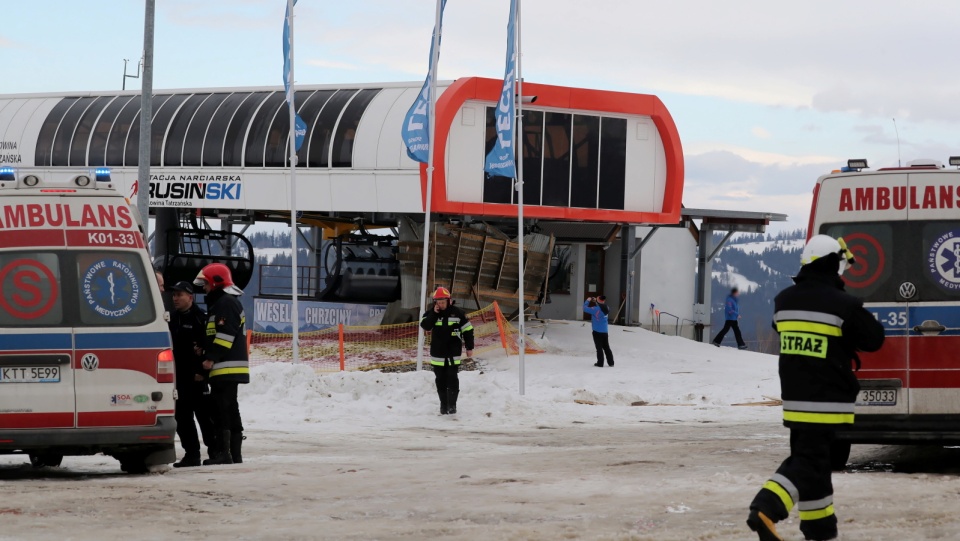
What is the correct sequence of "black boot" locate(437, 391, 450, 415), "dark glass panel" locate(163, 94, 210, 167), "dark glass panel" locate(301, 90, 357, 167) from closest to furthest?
1. "black boot" locate(437, 391, 450, 415)
2. "dark glass panel" locate(301, 90, 357, 167)
3. "dark glass panel" locate(163, 94, 210, 167)

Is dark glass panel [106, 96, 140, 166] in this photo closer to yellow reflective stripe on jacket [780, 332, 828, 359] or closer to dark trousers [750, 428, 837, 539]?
yellow reflective stripe on jacket [780, 332, 828, 359]

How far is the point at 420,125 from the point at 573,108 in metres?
10.7

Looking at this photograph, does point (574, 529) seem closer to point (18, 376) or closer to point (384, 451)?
point (18, 376)

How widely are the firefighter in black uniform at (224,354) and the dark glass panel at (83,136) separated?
93.2 feet

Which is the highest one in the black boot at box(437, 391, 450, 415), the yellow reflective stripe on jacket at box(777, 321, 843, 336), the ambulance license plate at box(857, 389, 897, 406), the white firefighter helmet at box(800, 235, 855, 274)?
the white firefighter helmet at box(800, 235, 855, 274)

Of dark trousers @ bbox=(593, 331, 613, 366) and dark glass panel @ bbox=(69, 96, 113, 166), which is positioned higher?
dark glass panel @ bbox=(69, 96, 113, 166)

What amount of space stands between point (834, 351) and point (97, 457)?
8.13 metres

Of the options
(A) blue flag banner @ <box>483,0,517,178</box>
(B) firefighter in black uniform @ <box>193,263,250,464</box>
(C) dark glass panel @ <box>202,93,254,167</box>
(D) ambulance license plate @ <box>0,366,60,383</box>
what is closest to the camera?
(D) ambulance license plate @ <box>0,366,60,383</box>

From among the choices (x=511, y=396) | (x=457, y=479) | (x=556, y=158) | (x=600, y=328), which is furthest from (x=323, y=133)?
(x=457, y=479)

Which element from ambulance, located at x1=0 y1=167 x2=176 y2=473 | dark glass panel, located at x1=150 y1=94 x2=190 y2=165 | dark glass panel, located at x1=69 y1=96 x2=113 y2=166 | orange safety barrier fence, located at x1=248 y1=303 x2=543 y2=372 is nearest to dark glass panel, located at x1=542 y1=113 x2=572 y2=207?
orange safety barrier fence, located at x1=248 y1=303 x2=543 y2=372

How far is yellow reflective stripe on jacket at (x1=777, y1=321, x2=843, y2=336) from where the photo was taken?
24.3ft

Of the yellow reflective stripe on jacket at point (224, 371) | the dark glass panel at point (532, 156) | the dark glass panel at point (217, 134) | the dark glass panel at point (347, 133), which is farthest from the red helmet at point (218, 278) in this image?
the dark glass panel at point (217, 134)

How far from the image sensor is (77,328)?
1034 centimetres

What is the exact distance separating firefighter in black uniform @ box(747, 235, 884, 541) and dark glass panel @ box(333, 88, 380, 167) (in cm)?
2672
